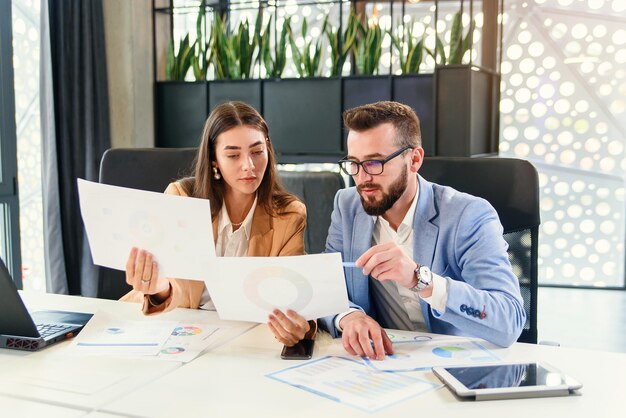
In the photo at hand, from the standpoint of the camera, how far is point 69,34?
157 inches

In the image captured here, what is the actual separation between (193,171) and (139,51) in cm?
239

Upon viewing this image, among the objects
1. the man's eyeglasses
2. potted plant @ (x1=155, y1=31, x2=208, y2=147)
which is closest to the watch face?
the man's eyeglasses

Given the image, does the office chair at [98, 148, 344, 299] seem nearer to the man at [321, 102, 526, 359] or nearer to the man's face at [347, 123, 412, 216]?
the man at [321, 102, 526, 359]

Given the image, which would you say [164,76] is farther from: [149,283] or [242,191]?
[149,283]

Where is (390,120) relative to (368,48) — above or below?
below

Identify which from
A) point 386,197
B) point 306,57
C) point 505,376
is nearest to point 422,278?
point 505,376

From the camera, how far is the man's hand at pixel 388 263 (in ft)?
4.40

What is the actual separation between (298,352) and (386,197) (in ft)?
1.77

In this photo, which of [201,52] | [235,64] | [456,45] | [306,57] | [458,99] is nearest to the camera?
[458,99]

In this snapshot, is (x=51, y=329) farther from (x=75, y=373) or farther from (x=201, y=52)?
(x=201, y=52)

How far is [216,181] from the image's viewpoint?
2.12 m

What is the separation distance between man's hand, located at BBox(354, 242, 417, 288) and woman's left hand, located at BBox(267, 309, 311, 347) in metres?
0.18

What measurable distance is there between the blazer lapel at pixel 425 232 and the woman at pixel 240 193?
16.6 inches

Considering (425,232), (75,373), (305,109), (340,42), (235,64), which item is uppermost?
(340,42)
